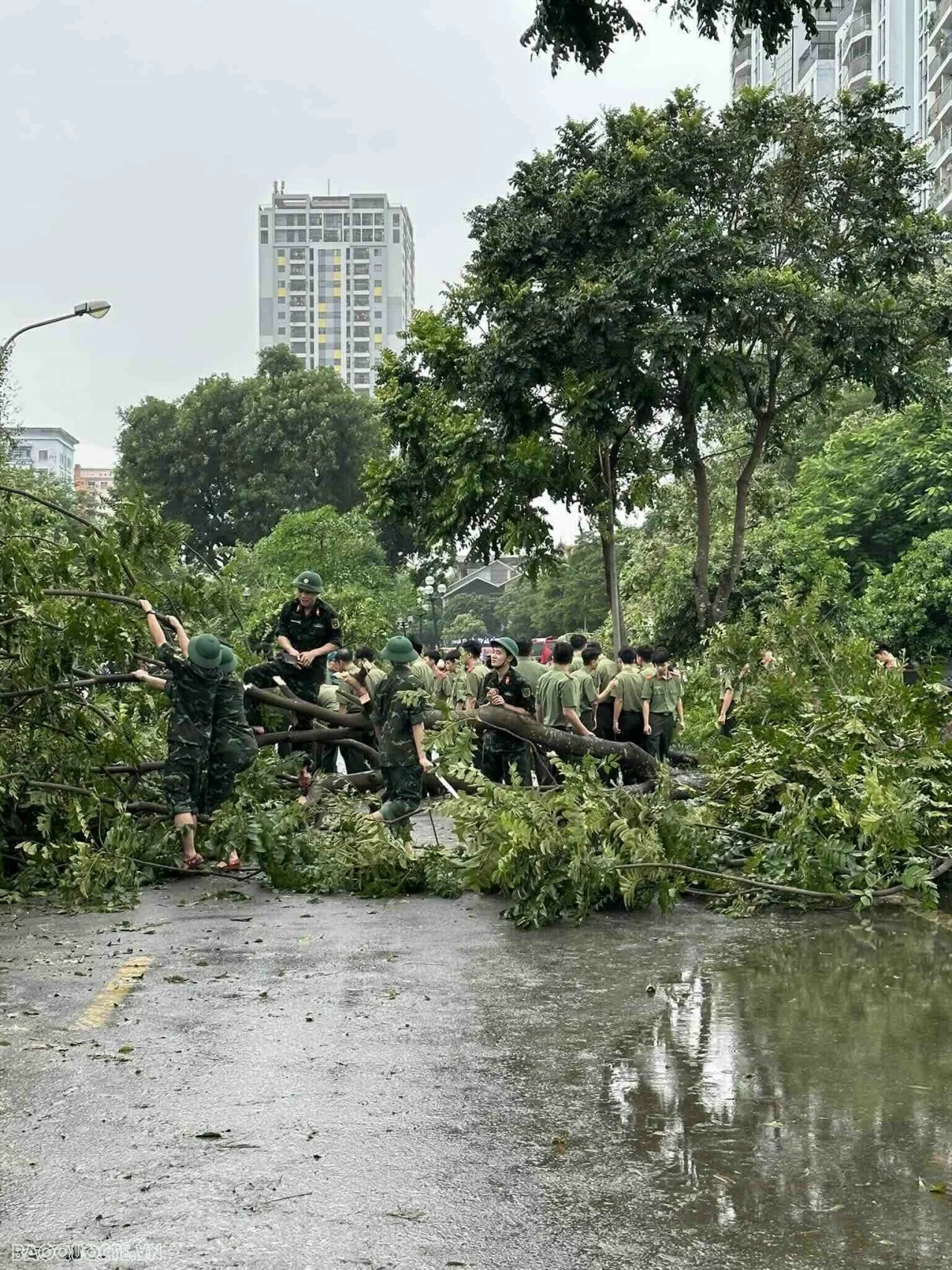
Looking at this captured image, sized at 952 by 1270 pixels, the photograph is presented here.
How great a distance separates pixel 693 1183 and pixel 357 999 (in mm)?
3032

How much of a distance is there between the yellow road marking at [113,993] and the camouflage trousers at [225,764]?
11.3ft

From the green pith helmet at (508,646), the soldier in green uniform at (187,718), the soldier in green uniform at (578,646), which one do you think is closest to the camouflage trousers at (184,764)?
the soldier in green uniform at (187,718)

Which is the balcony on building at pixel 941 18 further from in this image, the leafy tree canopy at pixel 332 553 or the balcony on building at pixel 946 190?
the leafy tree canopy at pixel 332 553

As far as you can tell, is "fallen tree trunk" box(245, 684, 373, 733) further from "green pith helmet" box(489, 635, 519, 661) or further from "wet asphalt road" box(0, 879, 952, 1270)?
"wet asphalt road" box(0, 879, 952, 1270)

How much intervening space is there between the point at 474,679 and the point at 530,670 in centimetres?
69

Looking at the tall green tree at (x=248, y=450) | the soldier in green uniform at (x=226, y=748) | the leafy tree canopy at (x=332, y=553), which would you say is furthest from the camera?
the tall green tree at (x=248, y=450)

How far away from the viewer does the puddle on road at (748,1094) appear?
4.47 metres

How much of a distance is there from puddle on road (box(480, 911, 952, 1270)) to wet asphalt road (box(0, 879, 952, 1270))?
2cm

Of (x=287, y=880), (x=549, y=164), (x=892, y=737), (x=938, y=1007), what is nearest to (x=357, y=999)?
(x=938, y=1007)

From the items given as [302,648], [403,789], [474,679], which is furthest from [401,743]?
[474,679]

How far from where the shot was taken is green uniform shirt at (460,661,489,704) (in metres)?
16.8

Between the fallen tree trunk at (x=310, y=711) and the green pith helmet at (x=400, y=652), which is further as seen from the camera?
the fallen tree trunk at (x=310, y=711)

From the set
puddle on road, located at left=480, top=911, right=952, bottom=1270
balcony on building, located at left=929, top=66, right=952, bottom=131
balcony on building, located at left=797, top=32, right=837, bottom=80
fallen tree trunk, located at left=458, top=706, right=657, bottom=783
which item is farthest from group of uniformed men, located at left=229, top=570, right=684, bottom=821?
balcony on building, located at left=797, top=32, right=837, bottom=80

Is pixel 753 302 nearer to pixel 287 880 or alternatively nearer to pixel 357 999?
pixel 287 880
